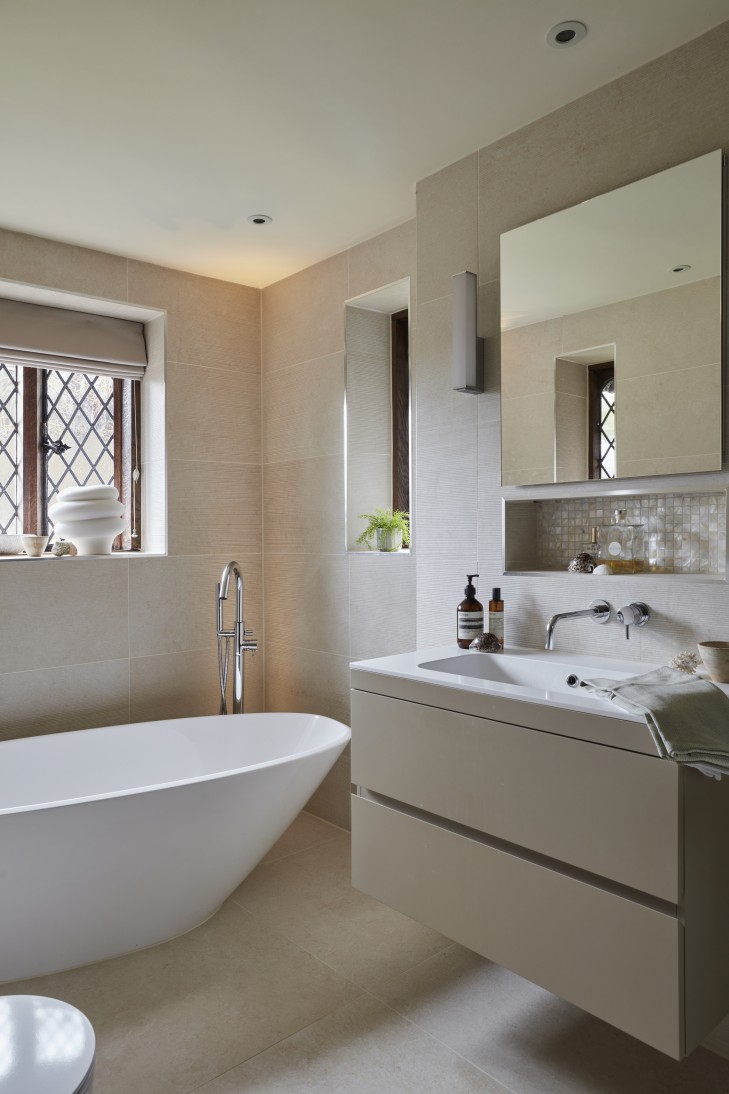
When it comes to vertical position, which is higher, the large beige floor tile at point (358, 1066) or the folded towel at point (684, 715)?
the folded towel at point (684, 715)

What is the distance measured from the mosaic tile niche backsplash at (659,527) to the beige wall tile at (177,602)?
169 cm

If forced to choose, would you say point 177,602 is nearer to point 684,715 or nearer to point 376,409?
point 376,409

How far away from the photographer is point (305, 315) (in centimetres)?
336

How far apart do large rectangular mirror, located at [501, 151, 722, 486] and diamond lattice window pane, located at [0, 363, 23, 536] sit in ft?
6.88

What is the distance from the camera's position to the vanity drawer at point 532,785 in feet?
4.73

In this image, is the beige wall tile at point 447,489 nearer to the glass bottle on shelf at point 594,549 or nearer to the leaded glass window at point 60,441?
the glass bottle on shelf at point 594,549

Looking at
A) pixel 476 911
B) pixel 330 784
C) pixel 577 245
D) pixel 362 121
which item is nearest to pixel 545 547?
pixel 577 245

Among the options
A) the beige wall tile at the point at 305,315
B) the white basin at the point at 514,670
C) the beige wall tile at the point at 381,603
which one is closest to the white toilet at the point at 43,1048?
the white basin at the point at 514,670

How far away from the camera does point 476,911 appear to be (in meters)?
1.80

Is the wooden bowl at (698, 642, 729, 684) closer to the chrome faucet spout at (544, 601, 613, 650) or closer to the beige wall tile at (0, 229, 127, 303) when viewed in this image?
the chrome faucet spout at (544, 601, 613, 650)

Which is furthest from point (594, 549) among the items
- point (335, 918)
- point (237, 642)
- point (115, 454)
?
point (115, 454)

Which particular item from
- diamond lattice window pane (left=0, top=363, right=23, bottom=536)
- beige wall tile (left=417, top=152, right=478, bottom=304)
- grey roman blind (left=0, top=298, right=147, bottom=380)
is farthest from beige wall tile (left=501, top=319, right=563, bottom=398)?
diamond lattice window pane (left=0, top=363, right=23, bottom=536)

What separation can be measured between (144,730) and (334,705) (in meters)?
0.79

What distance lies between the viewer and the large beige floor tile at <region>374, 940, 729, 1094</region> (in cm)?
175
